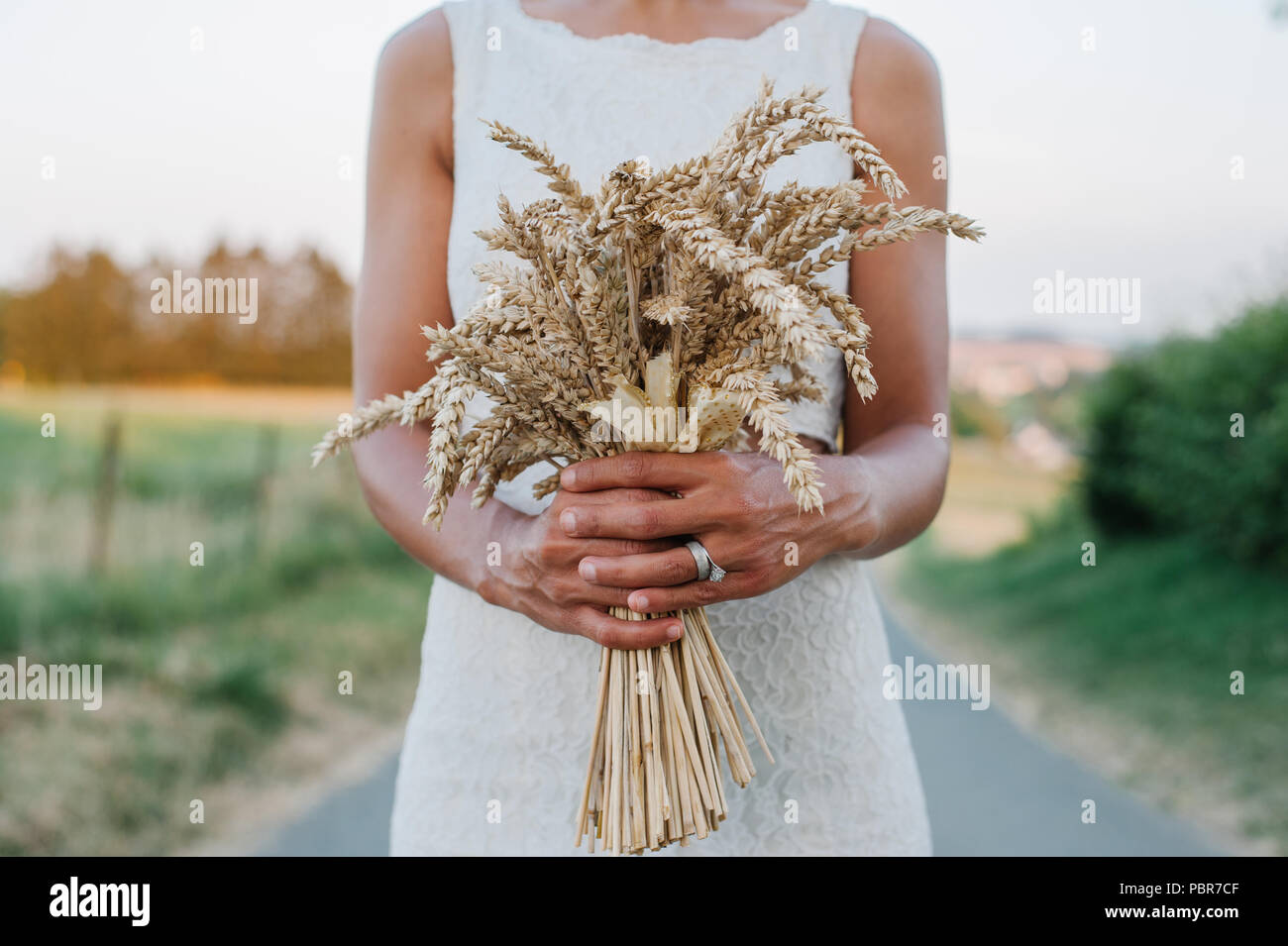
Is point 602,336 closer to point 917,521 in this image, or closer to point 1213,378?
point 917,521

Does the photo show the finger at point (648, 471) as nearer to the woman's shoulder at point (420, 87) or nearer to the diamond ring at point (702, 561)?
the diamond ring at point (702, 561)

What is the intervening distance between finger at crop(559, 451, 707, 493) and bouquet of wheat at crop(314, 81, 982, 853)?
0.03 m

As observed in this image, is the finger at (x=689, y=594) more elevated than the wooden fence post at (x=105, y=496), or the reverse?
the wooden fence post at (x=105, y=496)

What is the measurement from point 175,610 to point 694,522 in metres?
6.52

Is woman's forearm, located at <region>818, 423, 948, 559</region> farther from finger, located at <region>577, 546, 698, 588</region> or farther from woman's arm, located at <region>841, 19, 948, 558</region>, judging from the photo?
finger, located at <region>577, 546, 698, 588</region>

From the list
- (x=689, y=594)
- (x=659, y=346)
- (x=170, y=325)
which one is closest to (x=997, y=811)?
(x=689, y=594)

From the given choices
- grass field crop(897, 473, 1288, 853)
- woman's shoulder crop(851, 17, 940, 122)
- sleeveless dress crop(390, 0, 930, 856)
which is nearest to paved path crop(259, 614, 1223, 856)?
grass field crop(897, 473, 1288, 853)

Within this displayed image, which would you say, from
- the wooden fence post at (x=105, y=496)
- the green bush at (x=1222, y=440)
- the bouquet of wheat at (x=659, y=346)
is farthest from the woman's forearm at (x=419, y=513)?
the green bush at (x=1222, y=440)

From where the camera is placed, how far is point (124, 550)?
24.2ft

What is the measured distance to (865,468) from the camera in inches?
66.6

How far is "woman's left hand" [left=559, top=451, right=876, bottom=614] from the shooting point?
148 cm

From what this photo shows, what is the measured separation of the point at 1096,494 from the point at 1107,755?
Answer: 19.3ft

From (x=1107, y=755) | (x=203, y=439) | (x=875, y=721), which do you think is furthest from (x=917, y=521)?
(x=203, y=439)

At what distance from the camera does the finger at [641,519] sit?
1470 millimetres
